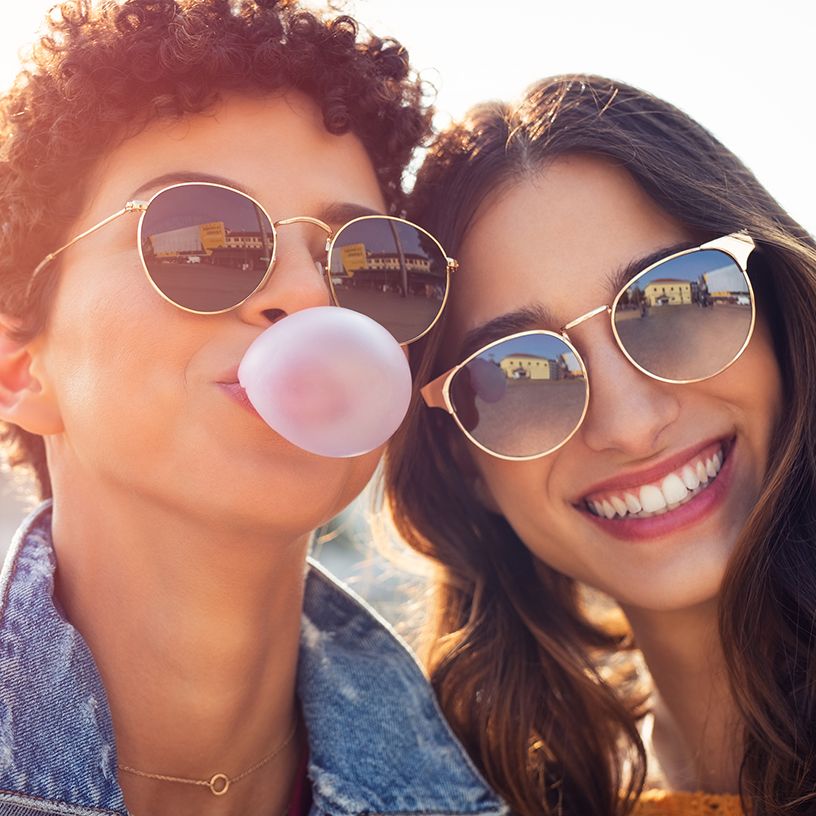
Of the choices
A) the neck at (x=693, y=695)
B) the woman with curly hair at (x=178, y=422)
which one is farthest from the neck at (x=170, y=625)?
the neck at (x=693, y=695)

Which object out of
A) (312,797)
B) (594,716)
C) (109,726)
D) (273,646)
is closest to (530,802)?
(594,716)

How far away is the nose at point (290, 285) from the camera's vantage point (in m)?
2.42

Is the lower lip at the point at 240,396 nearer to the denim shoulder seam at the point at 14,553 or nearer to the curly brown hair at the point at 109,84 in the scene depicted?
the curly brown hair at the point at 109,84

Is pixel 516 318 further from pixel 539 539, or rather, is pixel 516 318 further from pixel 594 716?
pixel 594 716

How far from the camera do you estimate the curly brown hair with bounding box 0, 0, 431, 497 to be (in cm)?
257

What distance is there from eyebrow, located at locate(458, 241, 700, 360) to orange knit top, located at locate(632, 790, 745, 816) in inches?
58.9

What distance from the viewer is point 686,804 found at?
3014 mm

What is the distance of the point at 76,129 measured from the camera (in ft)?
8.46

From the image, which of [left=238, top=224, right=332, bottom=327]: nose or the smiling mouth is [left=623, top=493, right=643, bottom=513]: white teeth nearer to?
the smiling mouth

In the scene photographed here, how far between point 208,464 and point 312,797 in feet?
3.58

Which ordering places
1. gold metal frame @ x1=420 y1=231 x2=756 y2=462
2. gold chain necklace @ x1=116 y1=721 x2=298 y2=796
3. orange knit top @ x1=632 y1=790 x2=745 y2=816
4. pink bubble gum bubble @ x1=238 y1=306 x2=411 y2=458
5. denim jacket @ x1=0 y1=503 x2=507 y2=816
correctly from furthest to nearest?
1. orange knit top @ x1=632 y1=790 x2=745 y2=816
2. gold metal frame @ x1=420 y1=231 x2=756 y2=462
3. gold chain necklace @ x1=116 y1=721 x2=298 y2=796
4. denim jacket @ x1=0 y1=503 x2=507 y2=816
5. pink bubble gum bubble @ x1=238 y1=306 x2=411 y2=458

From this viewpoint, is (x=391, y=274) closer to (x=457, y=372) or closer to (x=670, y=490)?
(x=457, y=372)

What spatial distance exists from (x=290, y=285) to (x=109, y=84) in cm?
74

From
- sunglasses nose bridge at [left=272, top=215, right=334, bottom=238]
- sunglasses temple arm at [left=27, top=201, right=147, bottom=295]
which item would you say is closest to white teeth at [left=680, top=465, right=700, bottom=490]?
sunglasses nose bridge at [left=272, top=215, right=334, bottom=238]
